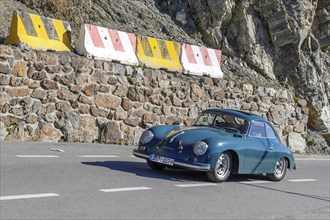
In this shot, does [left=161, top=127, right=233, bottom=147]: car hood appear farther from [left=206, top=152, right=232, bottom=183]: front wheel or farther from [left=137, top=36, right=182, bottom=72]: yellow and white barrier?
[left=137, top=36, right=182, bottom=72]: yellow and white barrier

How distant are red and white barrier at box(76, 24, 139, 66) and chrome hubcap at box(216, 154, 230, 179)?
18.5 feet

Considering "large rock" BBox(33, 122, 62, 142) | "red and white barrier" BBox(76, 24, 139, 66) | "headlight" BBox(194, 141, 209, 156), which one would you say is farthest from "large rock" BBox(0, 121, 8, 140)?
"headlight" BBox(194, 141, 209, 156)

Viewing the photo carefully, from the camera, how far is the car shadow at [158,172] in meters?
9.70

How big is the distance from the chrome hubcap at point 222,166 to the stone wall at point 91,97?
196 inches

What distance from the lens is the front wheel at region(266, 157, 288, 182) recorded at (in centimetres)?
1102

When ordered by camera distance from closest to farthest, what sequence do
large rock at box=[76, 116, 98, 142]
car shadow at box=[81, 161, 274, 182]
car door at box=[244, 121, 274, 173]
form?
car shadow at box=[81, 161, 274, 182] < car door at box=[244, 121, 274, 173] < large rock at box=[76, 116, 98, 142]

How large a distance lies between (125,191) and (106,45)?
23.0 ft

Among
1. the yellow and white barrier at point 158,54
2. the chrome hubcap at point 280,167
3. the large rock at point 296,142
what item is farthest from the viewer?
the large rock at point 296,142

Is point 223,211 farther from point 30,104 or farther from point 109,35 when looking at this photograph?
point 109,35

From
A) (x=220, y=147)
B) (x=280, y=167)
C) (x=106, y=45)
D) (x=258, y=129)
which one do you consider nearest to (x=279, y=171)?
(x=280, y=167)

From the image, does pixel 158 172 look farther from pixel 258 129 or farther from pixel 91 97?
pixel 91 97

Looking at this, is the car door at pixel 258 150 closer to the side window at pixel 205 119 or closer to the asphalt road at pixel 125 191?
the asphalt road at pixel 125 191

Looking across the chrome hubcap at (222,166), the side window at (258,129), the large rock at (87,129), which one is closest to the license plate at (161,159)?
the chrome hubcap at (222,166)

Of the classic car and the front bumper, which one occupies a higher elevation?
the classic car
